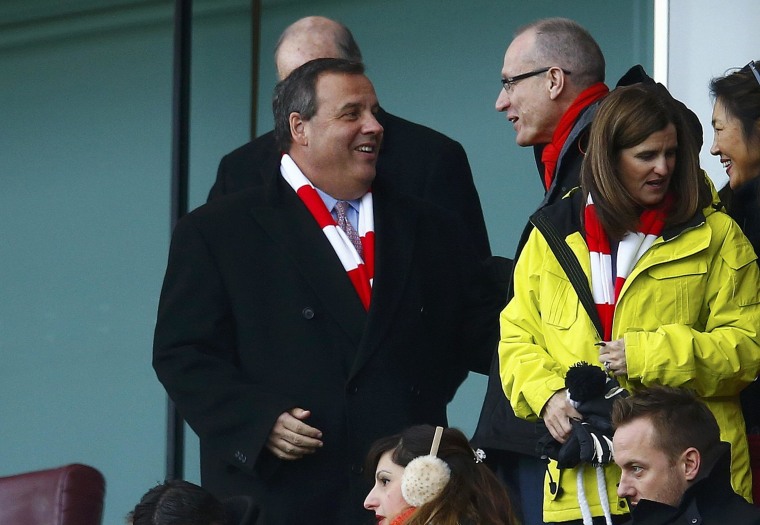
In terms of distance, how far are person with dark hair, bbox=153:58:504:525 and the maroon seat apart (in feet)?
1.56

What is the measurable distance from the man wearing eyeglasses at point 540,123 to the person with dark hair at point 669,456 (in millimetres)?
326

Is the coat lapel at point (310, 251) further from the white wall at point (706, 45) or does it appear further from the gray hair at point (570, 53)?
the white wall at point (706, 45)

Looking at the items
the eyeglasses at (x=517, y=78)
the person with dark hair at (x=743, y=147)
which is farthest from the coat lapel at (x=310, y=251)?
the person with dark hair at (x=743, y=147)

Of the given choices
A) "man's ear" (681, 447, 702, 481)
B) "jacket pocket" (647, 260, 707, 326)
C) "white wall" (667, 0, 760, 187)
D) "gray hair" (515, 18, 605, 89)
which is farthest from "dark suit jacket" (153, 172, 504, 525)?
"white wall" (667, 0, 760, 187)

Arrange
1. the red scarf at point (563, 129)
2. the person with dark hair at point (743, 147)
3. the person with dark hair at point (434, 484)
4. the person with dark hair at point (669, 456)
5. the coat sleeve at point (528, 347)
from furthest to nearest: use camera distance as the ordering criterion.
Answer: the red scarf at point (563, 129) → the person with dark hair at point (743, 147) → the coat sleeve at point (528, 347) → the person with dark hair at point (434, 484) → the person with dark hair at point (669, 456)

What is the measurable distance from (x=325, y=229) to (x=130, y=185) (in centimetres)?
337

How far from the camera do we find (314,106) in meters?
5.17

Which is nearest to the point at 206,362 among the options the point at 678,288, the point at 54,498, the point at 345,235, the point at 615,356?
the point at 345,235

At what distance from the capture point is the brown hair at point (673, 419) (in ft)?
13.3

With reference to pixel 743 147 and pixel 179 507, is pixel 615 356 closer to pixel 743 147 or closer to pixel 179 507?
pixel 743 147

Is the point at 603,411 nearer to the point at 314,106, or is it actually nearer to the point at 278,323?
the point at 278,323

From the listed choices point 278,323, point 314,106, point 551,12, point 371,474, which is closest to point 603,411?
point 371,474

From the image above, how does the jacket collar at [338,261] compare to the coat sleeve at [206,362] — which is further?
the jacket collar at [338,261]

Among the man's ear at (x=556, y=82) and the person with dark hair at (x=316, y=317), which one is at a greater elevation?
the man's ear at (x=556, y=82)
